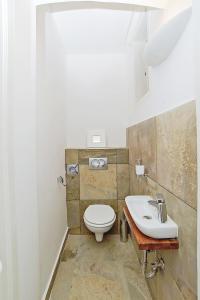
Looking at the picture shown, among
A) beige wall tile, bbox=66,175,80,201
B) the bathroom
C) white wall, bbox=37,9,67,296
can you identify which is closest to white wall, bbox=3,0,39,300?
the bathroom

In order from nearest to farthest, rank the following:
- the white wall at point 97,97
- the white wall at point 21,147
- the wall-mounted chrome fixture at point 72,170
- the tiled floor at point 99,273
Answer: the white wall at point 21,147
the tiled floor at point 99,273
the wall-mounted chrome fixture at point 72,170
the white wall at point 97,97

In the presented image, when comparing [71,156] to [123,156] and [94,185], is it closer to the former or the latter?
[94,185]

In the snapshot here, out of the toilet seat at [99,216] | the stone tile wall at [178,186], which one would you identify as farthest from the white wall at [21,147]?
the toilet seat at [99,216]

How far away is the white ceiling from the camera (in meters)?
2.00

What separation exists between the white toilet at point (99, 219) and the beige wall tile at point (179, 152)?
0.99m

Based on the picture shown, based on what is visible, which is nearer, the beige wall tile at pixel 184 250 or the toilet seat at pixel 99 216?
the beige wall tile at pixel 184 250

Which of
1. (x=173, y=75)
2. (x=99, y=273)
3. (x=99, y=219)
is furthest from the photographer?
(x=99, y=219)

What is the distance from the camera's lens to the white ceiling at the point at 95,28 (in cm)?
200

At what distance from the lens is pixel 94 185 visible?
2.71 meters

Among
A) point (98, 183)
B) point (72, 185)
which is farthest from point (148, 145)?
point (72, 185)

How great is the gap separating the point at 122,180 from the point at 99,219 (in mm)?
730

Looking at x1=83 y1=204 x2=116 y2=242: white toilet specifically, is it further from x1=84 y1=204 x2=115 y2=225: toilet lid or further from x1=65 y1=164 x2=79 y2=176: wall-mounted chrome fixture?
x1=65 y1=164 x2=79 y2=176: wall-mounted chrome fixture

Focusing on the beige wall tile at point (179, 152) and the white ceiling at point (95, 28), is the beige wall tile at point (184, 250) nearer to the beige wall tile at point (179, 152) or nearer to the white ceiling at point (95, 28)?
the beige wall tile at point (179, 152)

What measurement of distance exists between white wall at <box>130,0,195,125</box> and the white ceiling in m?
0.72
